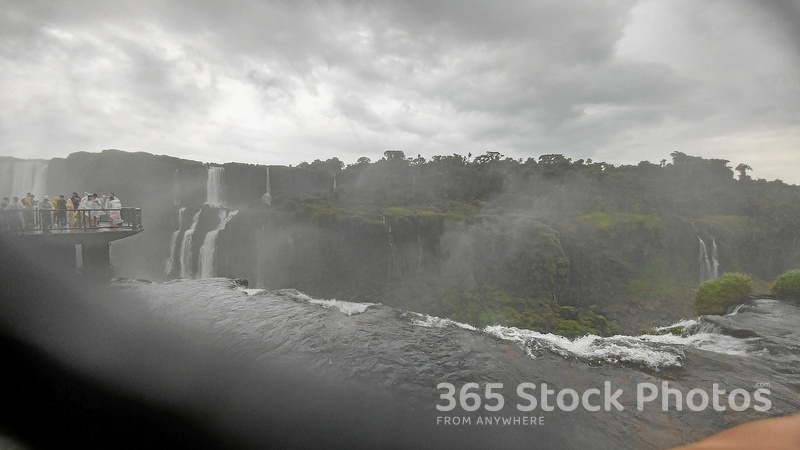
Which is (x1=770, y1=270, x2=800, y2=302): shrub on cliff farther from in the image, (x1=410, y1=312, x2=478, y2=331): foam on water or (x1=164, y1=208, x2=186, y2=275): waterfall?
(x1=164, y1=208, x2=186, y2=275): waterfall

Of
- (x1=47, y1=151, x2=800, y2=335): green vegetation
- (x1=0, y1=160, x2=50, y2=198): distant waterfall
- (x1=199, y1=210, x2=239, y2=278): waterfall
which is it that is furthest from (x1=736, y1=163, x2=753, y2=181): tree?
(x1=0, y1=160, x2=50, y2=198): distant waterfall

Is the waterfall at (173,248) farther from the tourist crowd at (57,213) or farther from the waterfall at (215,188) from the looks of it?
the tourist crowd at (57,213)

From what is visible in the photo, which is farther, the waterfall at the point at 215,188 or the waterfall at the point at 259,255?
the waterfall at the point at 215,188

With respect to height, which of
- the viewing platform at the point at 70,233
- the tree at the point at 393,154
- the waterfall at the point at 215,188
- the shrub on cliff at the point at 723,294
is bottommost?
the shrub on cliff at the point at 723,294

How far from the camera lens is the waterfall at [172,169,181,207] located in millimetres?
54500

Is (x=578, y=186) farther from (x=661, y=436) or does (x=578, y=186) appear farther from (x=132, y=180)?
(x=132, y=180)

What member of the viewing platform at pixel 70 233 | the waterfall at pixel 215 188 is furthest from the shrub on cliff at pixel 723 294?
the waterfall at pixel 215 188

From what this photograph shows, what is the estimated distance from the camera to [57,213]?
1630 cm

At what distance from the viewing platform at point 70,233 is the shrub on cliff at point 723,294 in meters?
25.8

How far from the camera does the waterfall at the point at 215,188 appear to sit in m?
53.6

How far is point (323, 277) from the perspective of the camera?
1690 inches

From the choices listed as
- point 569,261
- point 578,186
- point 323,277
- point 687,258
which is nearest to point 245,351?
point 323,277

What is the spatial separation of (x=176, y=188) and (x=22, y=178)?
17.9m

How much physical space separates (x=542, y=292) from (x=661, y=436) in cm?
3453
